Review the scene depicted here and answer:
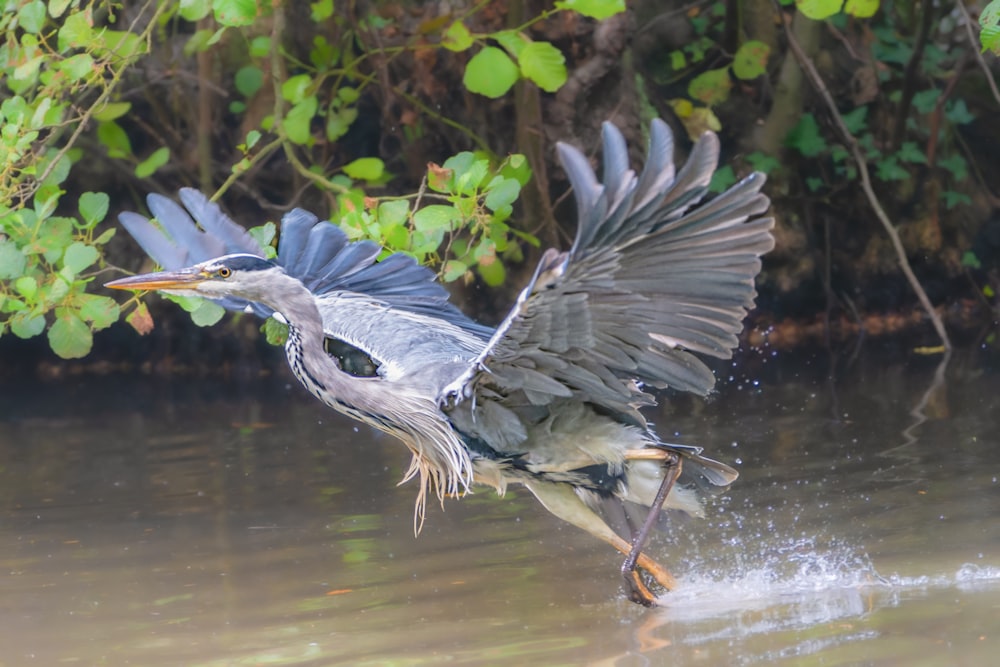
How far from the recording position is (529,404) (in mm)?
4348

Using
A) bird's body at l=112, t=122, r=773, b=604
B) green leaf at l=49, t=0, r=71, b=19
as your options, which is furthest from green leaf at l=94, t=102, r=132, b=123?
bird's body at l=112, t=122, r=773, b=604

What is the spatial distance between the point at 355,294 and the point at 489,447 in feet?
3.81

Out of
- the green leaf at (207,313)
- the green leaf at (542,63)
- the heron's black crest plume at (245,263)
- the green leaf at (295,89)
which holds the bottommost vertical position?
the green leaf at (207,313)

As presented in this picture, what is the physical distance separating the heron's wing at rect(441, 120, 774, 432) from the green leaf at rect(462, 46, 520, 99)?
9.21 feet

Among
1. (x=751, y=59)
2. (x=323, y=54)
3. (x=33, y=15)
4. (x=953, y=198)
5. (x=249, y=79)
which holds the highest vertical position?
(x=33, y=15)

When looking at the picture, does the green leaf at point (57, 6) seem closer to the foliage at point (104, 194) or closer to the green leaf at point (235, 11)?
the foliage at point (104, 194)

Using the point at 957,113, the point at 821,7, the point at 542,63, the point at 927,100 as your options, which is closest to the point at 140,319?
the point at 542,63

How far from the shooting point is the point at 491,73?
6.74 metres

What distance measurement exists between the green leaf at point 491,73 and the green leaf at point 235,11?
141cm

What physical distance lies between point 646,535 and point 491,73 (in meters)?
3.03

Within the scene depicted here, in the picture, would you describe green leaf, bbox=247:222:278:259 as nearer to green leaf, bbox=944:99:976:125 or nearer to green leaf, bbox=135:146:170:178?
green leaf, bbox=135:146:170:178

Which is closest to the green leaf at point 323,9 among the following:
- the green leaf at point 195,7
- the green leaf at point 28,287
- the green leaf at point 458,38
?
the green leaf at point 458,38

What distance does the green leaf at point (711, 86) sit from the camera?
9.75 meters

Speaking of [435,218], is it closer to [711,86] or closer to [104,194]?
[104,194]
